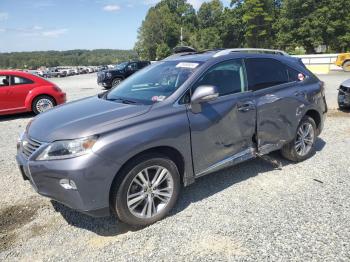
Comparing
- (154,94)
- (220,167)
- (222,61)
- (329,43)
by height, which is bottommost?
(220,167)

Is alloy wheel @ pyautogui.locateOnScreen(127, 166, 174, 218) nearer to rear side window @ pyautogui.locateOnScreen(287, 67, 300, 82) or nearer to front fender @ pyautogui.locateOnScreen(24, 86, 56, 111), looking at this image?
rear side window @ pyautogui.locateOnScreen(287, 67, 300, 82)

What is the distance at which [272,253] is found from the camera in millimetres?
3186

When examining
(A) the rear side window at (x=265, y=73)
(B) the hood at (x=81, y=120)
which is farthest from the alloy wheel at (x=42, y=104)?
(A) the rear side window at (x=265, y=73)

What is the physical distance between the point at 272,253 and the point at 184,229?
896 millimetres

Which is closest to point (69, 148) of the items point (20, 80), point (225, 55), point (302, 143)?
point (225, 55)

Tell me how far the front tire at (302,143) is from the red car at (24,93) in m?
7.56

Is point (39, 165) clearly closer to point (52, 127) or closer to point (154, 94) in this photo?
point (52, 127)

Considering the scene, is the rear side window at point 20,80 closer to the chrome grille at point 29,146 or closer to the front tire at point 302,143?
the chrome grille at point 29,146

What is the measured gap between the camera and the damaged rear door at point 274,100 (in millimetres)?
4691

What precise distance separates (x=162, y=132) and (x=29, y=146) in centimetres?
136

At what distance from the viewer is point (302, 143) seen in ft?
18.0

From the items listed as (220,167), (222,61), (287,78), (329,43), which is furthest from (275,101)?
(329,43)

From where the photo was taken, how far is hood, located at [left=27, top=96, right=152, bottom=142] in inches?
133

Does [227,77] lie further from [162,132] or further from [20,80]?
[20,80]
